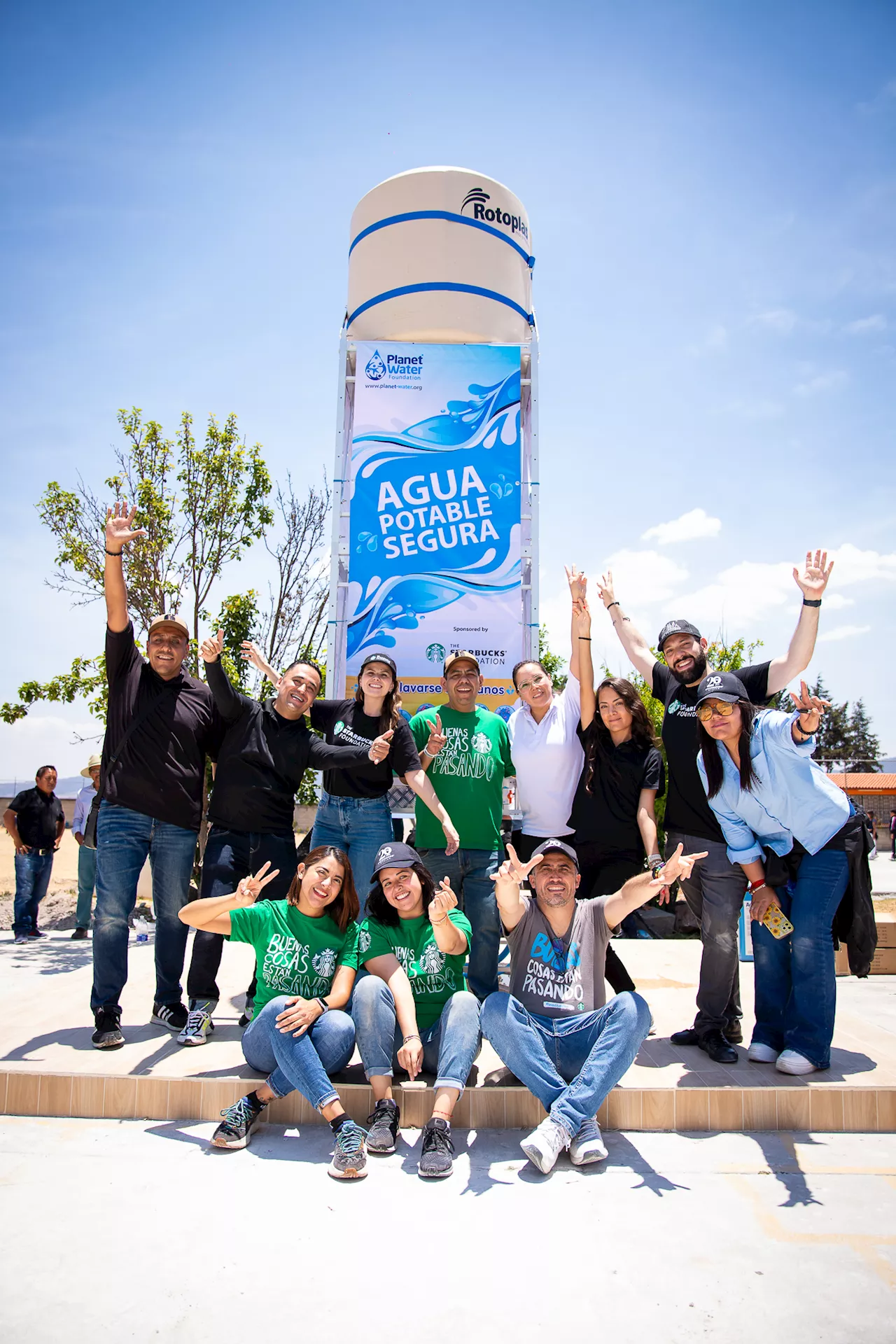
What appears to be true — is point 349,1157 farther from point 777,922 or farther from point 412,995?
point 777,922

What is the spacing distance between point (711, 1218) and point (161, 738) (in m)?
3.02

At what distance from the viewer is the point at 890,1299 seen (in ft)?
6.82

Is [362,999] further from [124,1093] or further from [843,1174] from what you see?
[843,1174]

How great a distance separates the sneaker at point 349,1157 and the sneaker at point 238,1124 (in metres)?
0.36

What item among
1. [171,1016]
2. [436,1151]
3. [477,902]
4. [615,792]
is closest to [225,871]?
[171,1016]

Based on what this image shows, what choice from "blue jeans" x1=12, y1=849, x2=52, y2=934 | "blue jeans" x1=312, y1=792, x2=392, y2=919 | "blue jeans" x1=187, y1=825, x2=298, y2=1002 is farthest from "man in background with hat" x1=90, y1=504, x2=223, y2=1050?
"blue jeans" x1=12, y1=849, x2=52, y2=934

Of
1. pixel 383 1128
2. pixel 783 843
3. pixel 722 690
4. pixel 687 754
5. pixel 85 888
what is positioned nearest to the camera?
pixel 383 1128

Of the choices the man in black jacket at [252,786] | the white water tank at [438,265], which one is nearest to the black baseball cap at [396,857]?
the man in black jacket at [252,786]

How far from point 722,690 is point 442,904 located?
1506 mm

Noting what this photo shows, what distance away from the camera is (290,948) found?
11.0ft

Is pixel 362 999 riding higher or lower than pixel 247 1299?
higher

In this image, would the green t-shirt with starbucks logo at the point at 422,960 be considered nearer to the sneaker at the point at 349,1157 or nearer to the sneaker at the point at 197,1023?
the sneaker at the point at 349,1157

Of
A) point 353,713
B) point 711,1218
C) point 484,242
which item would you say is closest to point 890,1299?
point 711,1218

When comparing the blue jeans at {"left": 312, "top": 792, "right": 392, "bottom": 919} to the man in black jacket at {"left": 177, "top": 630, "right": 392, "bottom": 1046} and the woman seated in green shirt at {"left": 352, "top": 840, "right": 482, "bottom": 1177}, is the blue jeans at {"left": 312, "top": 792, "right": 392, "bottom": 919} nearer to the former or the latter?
the man in black jacket at {"left": 177, "top": 630, "right": 392, "bottom": 1046}
